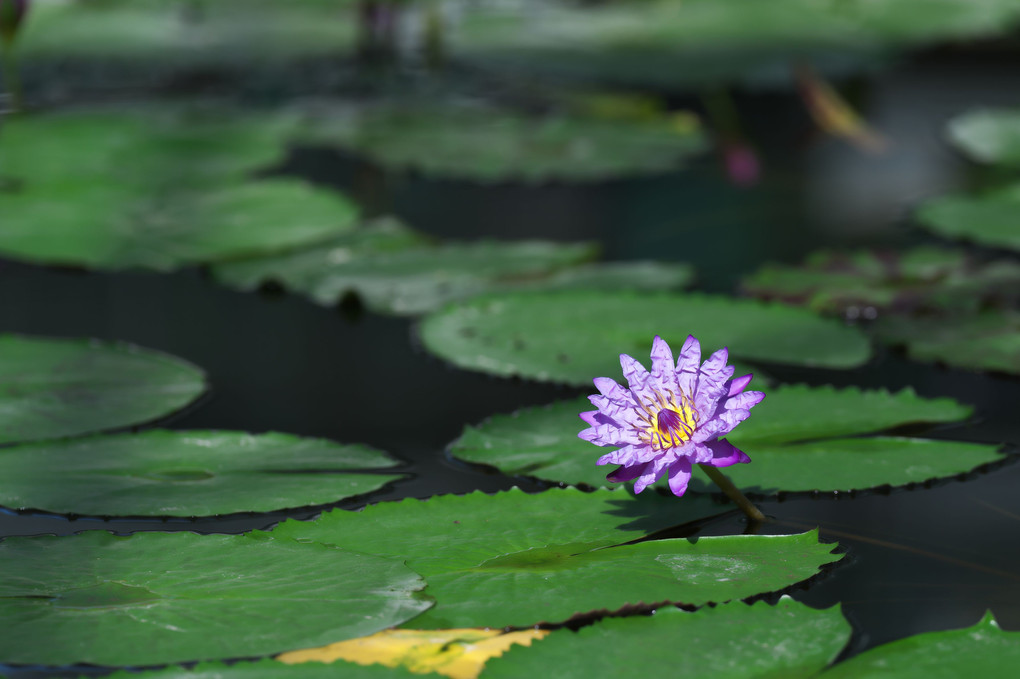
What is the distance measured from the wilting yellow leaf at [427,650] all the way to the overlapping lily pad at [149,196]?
130 cm

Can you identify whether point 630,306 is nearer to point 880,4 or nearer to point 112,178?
point 112,178

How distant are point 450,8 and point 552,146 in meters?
2.23

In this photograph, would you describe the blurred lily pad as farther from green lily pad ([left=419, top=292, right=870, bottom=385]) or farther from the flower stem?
the flower stem

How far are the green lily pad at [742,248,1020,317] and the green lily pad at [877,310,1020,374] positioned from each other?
0.16ft

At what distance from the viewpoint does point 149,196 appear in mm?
2453

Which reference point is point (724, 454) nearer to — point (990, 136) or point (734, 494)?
point (734, 494)

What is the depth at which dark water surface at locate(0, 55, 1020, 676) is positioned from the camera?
1201 mm

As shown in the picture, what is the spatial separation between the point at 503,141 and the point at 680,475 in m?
1.92

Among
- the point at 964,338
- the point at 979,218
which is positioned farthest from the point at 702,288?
the point at 979,218

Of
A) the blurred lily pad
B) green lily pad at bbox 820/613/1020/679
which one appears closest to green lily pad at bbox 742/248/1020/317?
the blurred lily pad

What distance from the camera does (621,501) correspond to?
48.9 inches

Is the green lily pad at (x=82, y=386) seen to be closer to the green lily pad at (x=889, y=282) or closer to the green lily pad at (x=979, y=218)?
the green lily pad at (x=889, y=282)

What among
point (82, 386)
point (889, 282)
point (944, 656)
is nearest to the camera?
point (944, 656)

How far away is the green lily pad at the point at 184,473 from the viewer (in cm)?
125
